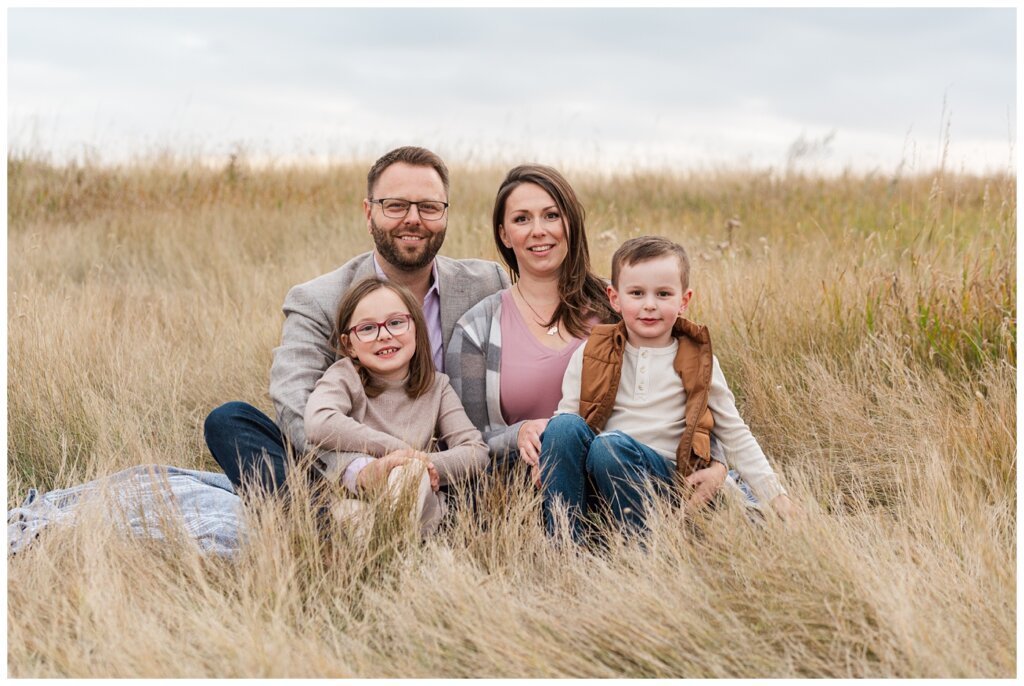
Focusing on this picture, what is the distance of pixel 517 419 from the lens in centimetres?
365

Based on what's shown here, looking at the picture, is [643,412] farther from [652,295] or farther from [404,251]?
[404,251]

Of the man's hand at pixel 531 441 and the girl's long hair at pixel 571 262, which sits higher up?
the girl's long hair at pixel 571 262

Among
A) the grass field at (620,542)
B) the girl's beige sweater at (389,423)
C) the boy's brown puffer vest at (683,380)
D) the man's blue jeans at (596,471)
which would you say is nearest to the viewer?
the grass field at (620,542)

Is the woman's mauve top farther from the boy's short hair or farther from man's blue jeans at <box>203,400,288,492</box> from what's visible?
man's blue jeans at <box>203,400,288,492</box>

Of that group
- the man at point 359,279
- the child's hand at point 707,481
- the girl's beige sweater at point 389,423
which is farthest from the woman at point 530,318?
the child's hand at point 707,481

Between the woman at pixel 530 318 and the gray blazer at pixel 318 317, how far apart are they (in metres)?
0.21

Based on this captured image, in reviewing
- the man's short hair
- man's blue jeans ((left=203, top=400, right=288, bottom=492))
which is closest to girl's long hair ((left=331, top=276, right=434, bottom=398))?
man's blue jeans ((left=203, top=400, right=288, bottom=492))

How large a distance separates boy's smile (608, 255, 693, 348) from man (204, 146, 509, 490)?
902 mm

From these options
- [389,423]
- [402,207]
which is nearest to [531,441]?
[389,423]

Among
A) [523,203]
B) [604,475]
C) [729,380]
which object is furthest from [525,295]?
[729,380]

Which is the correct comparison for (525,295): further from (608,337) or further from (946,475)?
(946,475)

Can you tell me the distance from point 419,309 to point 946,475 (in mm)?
1917

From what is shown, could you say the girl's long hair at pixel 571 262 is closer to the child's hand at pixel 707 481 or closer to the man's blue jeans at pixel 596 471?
the man's blue jeans at pixel 596 471

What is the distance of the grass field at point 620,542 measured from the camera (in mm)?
2445
